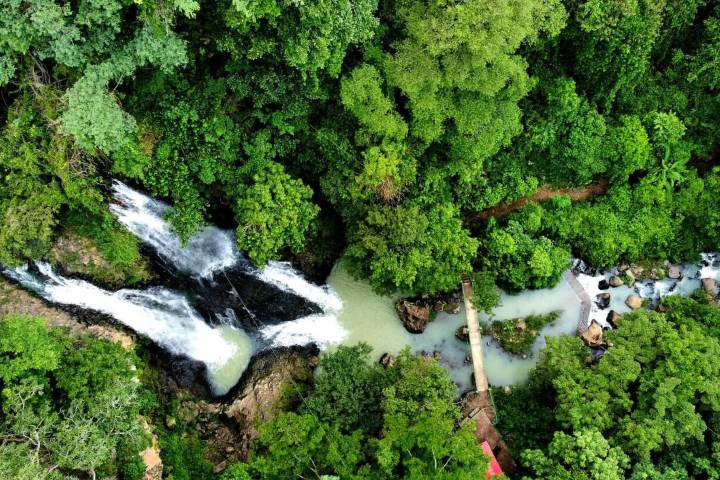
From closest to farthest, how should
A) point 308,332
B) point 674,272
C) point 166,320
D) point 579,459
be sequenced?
point 579,459, point 166,320, point 308,332, point 674,272

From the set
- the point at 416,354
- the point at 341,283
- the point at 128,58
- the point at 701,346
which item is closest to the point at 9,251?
the point at 128,58

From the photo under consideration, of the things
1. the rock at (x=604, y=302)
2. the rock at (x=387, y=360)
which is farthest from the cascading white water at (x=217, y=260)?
the rock at (x=604, y=302)

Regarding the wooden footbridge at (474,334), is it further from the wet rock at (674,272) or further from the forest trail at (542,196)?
the wet rock at (674,272)

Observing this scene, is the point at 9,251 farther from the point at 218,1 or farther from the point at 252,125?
the point at 218,1


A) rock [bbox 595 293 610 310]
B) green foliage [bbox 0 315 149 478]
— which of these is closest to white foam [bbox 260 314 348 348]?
green foliage [bbox 0 315 149 478]

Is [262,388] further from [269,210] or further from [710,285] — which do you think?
[710,285]

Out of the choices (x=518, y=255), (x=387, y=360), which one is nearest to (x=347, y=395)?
(x=387, y=360)
